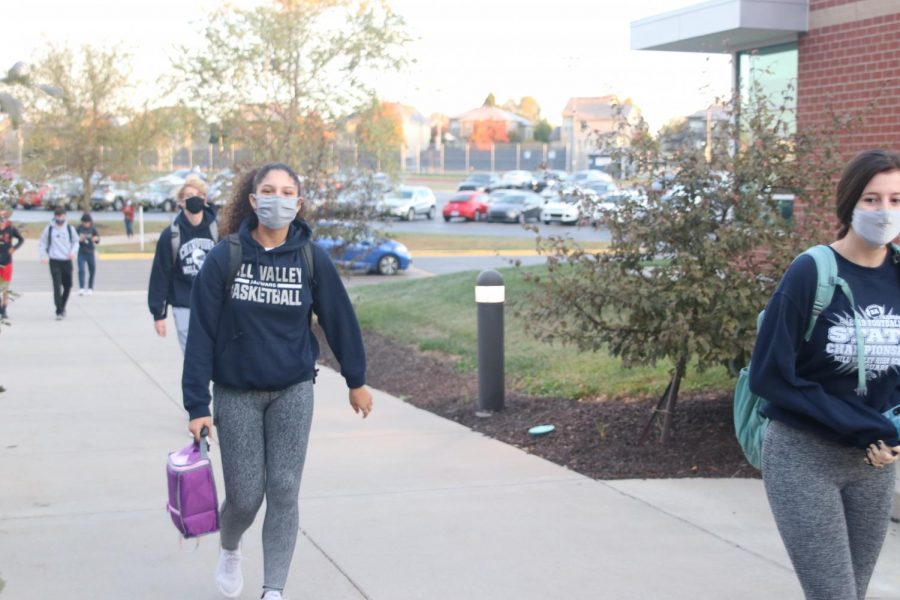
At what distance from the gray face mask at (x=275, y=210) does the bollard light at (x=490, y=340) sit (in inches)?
169

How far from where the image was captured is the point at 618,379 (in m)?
9.45

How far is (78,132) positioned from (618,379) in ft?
113

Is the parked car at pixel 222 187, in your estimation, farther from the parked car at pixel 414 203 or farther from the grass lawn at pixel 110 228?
the parked car at pixel 414 203

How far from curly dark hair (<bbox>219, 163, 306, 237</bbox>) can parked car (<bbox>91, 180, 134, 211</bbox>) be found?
3870 cm

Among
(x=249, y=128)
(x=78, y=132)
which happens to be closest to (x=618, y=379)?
(x=249, y=128)

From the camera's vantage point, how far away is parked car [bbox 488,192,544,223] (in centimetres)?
5031

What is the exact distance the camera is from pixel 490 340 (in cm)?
870

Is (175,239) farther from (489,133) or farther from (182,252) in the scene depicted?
(489,133)

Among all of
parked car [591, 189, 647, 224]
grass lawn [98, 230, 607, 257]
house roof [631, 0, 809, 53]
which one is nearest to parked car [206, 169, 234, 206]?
house roof [631, 0, 809, 53]

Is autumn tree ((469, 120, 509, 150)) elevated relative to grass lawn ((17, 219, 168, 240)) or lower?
elevated

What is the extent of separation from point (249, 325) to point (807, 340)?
2.17m

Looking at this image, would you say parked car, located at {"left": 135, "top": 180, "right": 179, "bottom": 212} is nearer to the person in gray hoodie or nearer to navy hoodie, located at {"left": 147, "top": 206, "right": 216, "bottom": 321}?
the person in gray hoodie

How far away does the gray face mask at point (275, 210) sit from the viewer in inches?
175

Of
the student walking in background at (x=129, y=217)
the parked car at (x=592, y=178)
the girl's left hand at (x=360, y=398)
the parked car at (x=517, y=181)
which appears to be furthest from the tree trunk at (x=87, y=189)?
the girl's left hand at (x=360, y=398)
